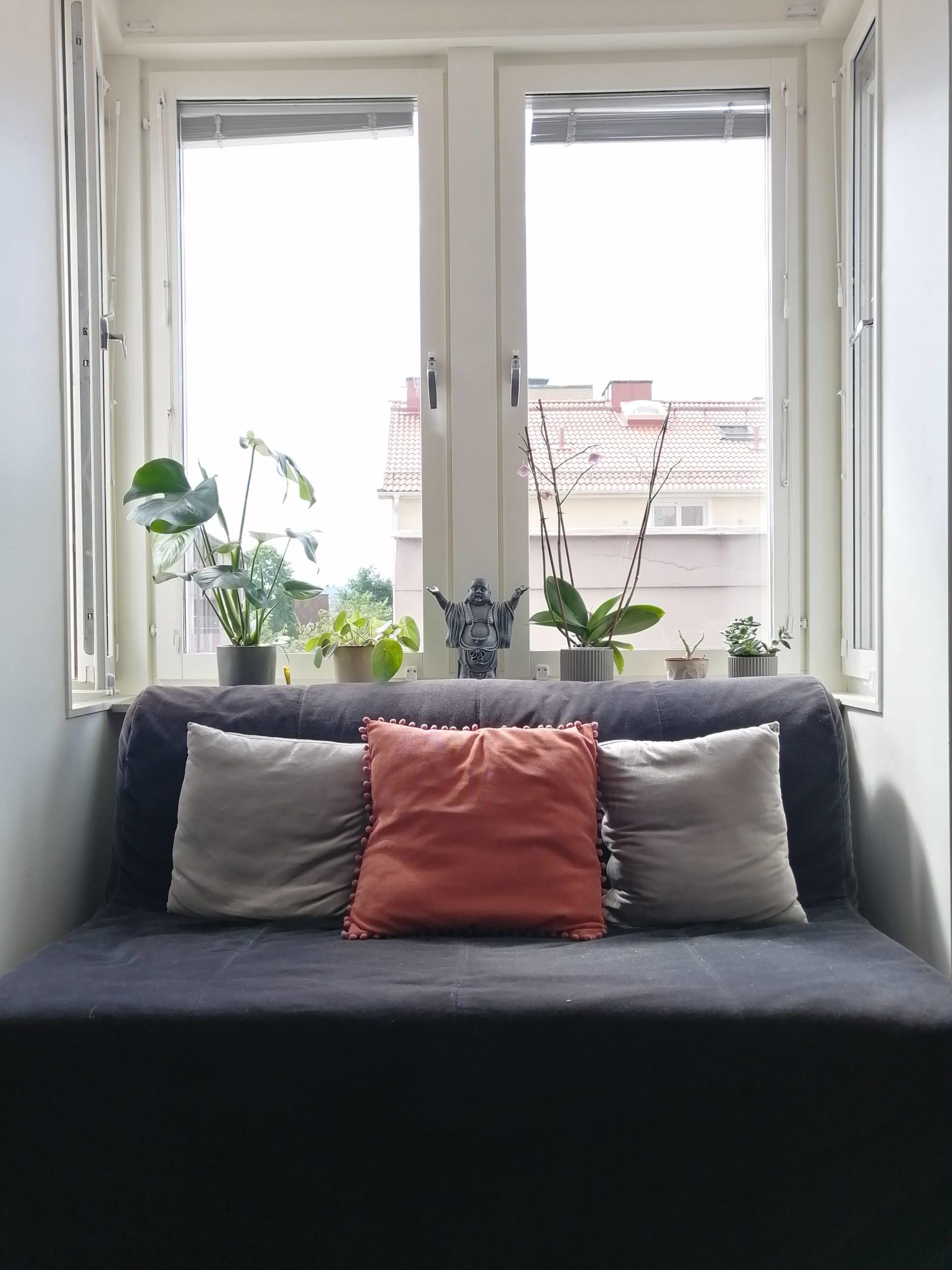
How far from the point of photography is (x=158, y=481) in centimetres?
228

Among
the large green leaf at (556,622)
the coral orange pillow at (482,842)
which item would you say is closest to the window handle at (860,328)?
the large green leaf at (556,622)

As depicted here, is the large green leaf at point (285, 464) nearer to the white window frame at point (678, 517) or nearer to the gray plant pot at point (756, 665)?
the white window frame at point (678, 517)

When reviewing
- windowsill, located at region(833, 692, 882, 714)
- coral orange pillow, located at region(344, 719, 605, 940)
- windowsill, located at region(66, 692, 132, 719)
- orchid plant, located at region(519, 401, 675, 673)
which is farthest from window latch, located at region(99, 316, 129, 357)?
windowsill, located at region(833, 692, 882, 714)

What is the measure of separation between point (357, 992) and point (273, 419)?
1.55 metres

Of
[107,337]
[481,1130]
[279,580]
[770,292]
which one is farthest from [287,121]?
[481,1130]

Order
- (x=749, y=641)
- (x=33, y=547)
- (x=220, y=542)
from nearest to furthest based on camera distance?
(x=33, y=547), (x=749, y=641), (x=220, y=542)

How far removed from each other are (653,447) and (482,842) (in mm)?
1190

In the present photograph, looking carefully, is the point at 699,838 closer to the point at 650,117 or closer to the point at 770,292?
the point at 770,292

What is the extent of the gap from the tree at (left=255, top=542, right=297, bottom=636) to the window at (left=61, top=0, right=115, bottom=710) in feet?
1.21

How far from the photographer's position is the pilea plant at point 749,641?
238 cm

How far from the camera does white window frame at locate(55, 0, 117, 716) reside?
86.7 inches

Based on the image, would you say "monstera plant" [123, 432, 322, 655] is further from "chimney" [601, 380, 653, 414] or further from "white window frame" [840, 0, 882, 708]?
"white window frame" [840, 0, 882, 708]

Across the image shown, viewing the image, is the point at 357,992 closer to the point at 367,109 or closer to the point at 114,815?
the point at 114,815

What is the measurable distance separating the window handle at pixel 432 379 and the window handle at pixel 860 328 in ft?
3.28
